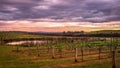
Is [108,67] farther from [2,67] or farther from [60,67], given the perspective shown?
[2,67]

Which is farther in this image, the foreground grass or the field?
the field

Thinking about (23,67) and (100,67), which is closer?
(100,67)

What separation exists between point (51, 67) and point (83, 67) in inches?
153

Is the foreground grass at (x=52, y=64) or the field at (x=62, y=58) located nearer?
the foreground grass at (x=52, y=64)

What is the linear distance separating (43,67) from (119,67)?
9.31m

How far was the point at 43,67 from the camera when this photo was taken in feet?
99.3

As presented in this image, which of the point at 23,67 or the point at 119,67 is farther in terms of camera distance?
the point at 23,67

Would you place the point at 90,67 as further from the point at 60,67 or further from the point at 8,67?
the point at 8,67

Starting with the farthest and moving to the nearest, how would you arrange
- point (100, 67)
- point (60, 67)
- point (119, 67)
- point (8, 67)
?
1. point (8, 67)
2. point (60, 67)
3. point (100, 67)
4. point (119, 67)

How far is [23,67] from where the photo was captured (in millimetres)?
30906

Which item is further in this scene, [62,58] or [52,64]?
[62,58]

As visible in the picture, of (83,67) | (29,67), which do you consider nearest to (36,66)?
(29,67)

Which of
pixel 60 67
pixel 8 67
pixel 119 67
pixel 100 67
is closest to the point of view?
pixel 119 67

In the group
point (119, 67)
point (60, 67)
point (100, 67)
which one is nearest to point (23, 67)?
point (60, 67)
